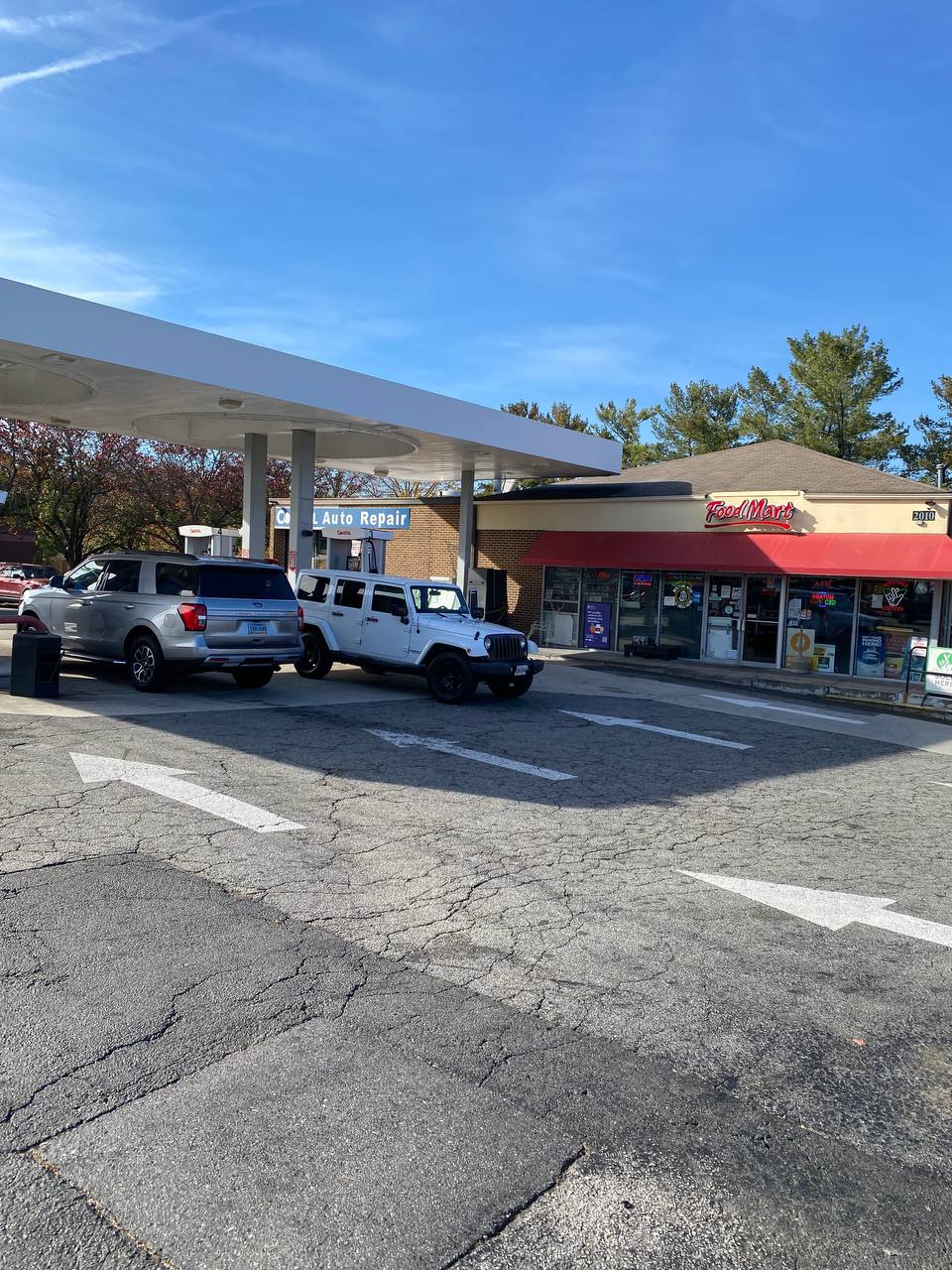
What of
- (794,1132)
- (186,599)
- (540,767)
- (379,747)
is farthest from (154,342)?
(794,1132)

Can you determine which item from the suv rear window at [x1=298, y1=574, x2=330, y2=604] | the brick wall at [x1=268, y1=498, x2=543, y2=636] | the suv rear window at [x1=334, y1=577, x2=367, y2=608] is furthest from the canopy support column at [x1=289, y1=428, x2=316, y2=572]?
the brick wall at [x1=268, y1=498, x2=543, y2=636]

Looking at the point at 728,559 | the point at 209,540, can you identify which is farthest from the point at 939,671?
the point at 209,540

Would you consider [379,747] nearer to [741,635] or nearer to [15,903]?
[15,903]

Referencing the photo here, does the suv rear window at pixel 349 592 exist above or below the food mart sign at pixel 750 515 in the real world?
below

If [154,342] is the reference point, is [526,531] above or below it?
below

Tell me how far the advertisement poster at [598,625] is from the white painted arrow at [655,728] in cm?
1194

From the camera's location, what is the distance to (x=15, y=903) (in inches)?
229

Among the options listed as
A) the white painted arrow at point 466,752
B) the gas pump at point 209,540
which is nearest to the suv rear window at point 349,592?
the white painted arrow at point 466,752

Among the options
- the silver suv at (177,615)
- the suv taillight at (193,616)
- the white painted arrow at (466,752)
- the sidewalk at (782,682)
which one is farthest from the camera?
the sidewalk at (782,682)

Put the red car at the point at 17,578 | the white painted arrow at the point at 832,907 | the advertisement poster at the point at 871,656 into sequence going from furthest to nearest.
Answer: the red car at the point at 17,578, the advertisement poster at the point at 871,656, the white painted arrow at the point at 832,907

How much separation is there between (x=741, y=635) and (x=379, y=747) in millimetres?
14999

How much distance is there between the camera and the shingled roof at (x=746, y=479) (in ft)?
77.3

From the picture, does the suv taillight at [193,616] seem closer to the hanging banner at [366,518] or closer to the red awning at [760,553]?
the red awning at [760,553]

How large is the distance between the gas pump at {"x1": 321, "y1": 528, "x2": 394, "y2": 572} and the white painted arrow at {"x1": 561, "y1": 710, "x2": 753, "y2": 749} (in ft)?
36.3
